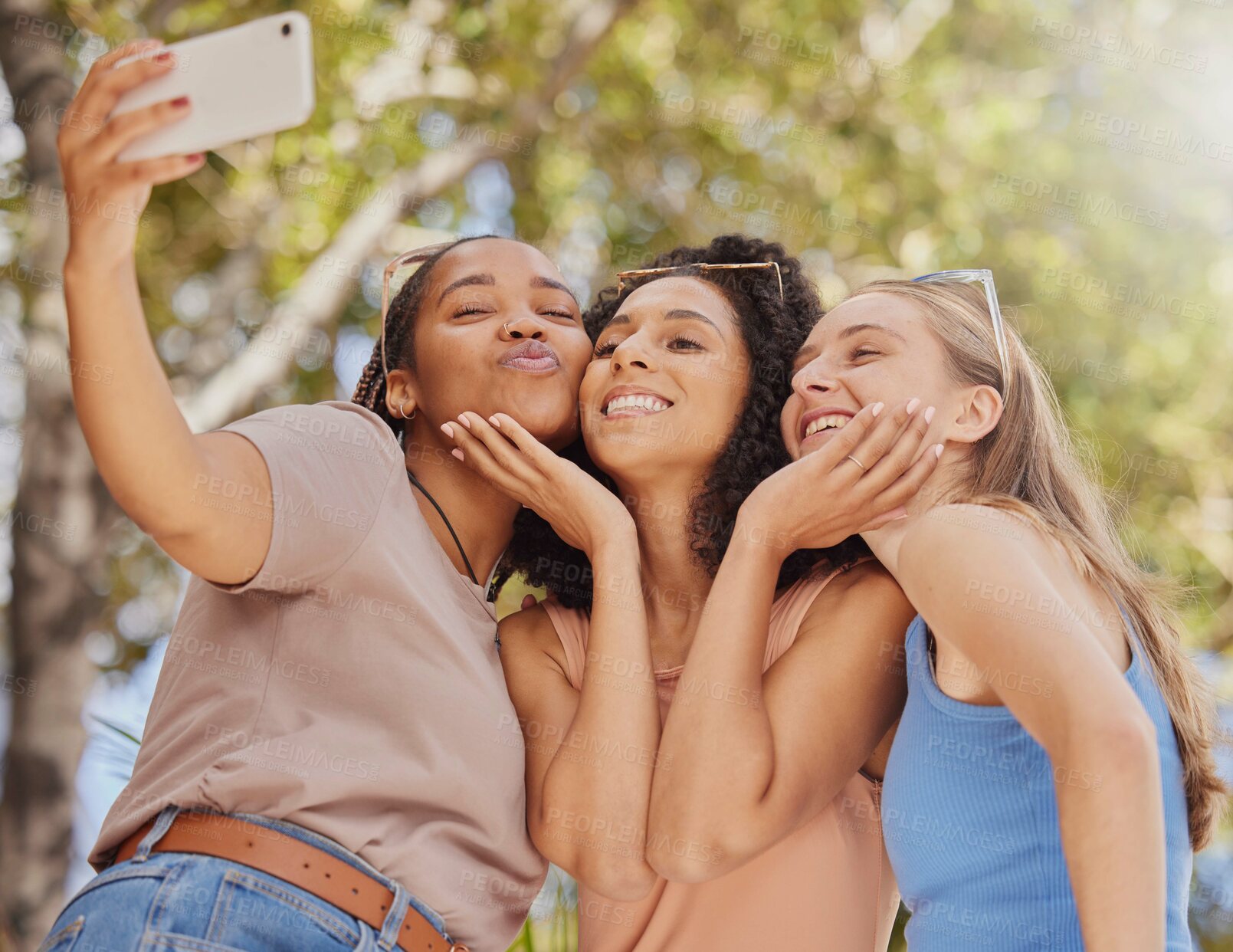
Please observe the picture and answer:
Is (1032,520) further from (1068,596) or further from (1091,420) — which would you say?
(1091,420)

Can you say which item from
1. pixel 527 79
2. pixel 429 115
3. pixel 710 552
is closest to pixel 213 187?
pixel 429 115

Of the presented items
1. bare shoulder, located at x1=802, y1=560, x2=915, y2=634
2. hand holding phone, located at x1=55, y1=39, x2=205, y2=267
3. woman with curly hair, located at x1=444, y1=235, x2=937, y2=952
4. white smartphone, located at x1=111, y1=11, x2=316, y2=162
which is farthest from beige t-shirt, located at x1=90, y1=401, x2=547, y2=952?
bare shoulder, located at x1=802, y1=560, x2=915, y2=634

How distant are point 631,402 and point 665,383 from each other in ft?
0.39

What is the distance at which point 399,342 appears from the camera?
335cm

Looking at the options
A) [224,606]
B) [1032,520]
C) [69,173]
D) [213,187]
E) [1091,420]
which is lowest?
[1091,420]

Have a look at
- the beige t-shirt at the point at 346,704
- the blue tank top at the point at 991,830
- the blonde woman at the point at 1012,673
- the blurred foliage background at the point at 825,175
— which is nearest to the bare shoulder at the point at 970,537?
the blonde woman at the point at 1012,673

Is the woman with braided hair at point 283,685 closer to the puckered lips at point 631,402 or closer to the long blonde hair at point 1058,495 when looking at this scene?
the puckered lips at point 631,402

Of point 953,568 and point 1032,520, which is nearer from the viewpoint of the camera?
point 953,568

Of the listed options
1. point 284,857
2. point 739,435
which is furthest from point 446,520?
point 284,857

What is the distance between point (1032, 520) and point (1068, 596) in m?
0.21

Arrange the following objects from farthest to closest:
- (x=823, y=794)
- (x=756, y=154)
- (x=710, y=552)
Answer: (x=756, y=154)
(x=710, y=552)
(x=823, y=794)

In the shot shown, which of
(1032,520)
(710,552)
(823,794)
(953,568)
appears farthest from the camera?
(710,552)

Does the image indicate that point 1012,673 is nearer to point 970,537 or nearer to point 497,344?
point 970,537

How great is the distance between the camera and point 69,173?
1.83 meters
